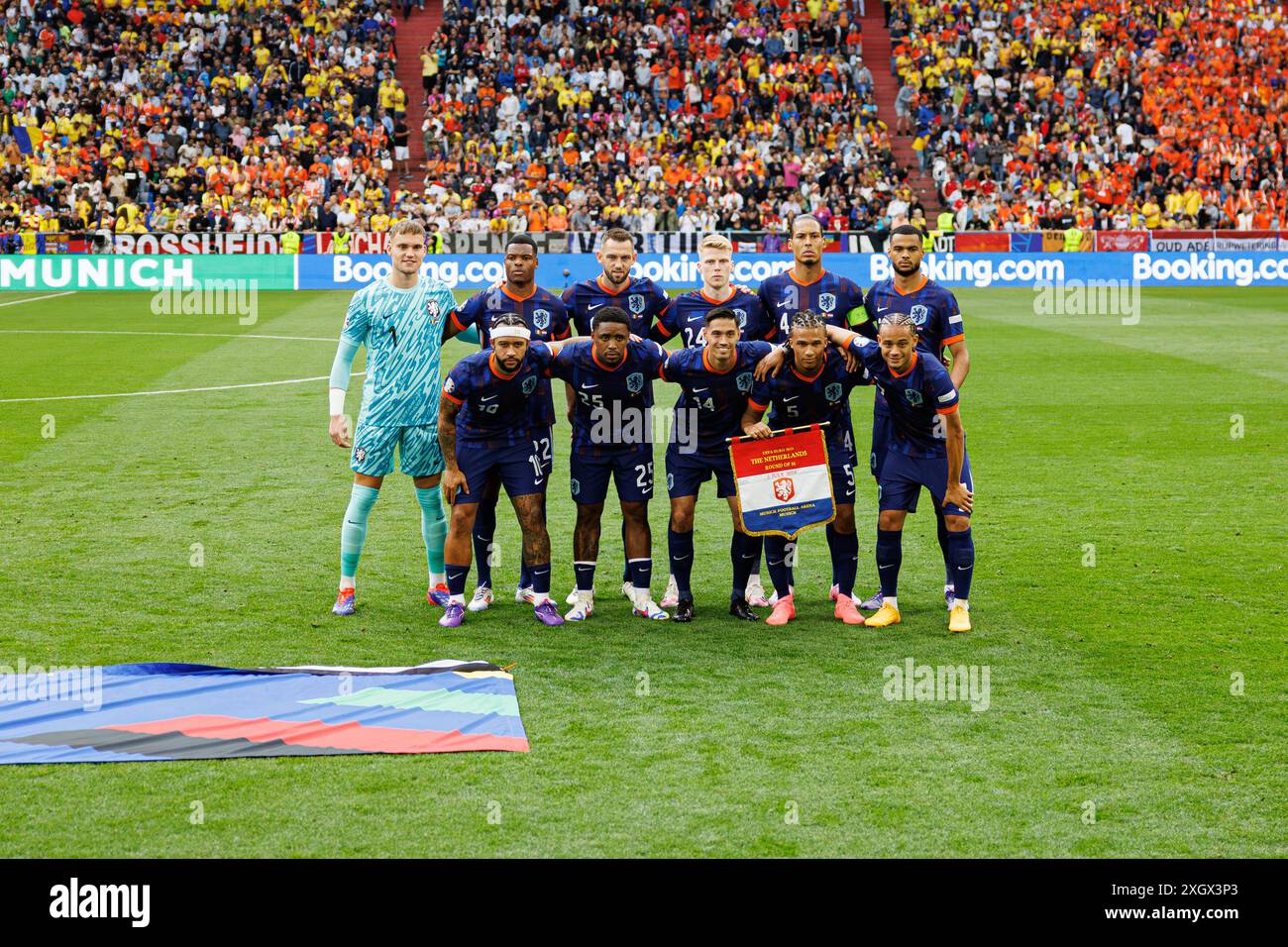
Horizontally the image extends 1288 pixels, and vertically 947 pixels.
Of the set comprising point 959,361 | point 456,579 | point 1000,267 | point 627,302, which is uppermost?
point 1000,267

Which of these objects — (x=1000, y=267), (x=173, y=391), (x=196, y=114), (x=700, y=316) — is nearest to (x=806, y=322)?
(x=700, y=316)

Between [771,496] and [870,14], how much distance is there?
39407mm

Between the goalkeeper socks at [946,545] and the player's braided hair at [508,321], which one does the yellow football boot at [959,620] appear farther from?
the player's braided hair at [508,321]

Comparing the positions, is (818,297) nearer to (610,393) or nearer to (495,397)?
(610,393)

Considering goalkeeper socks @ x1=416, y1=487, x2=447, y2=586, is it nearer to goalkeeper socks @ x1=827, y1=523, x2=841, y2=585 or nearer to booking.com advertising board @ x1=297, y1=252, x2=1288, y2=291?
goalkeeper socks @ x1=827, y1=523, x2=841, y2=585

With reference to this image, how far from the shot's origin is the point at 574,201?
1405 inches

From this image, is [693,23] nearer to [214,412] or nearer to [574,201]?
[574,201]

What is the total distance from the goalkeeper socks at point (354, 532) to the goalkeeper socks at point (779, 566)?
90.4 inches

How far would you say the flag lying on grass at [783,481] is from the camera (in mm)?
8312

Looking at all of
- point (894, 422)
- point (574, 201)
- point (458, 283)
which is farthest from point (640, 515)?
point (574, 201)

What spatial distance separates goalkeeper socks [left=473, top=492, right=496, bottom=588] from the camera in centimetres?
887

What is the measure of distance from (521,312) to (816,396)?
1.84 m

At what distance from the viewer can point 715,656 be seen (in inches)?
305

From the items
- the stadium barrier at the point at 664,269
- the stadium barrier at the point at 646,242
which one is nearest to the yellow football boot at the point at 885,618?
the stadium barrier at the point at 664,269
